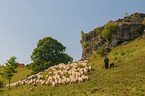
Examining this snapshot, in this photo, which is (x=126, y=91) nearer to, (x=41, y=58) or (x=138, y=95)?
(x=138, y=95)

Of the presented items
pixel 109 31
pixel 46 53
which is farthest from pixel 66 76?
pixel 109 31

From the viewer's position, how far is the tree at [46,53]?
45656 mm

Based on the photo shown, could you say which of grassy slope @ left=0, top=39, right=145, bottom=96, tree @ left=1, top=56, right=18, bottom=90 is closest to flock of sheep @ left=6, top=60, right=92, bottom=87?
grassy slope @ left=0, top=39, right=145, bottom=96

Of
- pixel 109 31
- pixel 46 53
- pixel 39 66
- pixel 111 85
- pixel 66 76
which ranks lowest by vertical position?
pixel 111 85

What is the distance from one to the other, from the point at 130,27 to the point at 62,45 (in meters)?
33.4

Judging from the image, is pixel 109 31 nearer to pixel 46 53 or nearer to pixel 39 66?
pixel 46 53

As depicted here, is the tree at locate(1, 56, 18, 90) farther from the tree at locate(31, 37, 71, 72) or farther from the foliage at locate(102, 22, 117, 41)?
the foliage at locate(102, 22, 117, 41)

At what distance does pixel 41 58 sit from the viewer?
160 ft

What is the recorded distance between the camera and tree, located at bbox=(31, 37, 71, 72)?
150 feet

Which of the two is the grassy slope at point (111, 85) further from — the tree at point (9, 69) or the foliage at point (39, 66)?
the foliage at point (39, 66)

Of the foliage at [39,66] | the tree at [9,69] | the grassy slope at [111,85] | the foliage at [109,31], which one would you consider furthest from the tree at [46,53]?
the grassy slope at [111,85]

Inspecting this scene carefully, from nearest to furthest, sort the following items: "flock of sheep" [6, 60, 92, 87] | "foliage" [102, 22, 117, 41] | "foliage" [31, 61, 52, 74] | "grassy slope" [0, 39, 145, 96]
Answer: "grassy slope" [0, 39, 145, 96]
"flock of sheep" [6, 60, 92, 87]
"foliage" [31, 61, 52, 74]
"foliage" [102, 22, 117, 41]

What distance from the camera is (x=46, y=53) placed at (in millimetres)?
50344

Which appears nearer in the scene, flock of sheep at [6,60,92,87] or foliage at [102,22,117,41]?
flock of sheep at [6,60,92,87]
